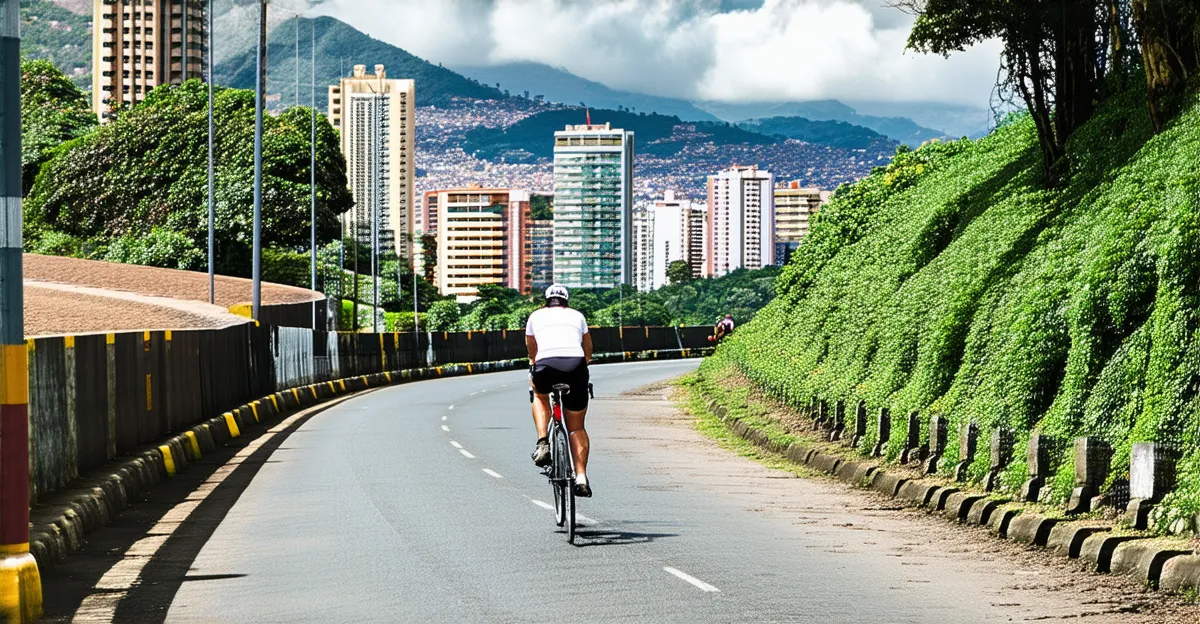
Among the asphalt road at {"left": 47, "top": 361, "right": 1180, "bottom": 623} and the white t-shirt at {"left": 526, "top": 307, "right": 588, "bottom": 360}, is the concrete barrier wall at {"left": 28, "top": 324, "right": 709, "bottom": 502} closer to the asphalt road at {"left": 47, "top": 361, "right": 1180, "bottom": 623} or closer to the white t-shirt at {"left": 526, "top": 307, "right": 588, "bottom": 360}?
the asphalt road at {"left": 47, "top": 361, "right": 1180, "bottom": 623}

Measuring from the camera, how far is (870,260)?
1225 inches

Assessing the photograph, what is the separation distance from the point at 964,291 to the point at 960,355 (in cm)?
113

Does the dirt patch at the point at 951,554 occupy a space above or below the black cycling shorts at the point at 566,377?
below

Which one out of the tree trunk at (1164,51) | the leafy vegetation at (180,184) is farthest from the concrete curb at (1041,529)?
the leafy vegetation at (180,184)

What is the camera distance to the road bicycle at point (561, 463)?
13.9 meters

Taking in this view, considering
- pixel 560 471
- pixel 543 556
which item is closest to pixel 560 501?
pixel 560 471

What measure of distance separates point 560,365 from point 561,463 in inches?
35.1

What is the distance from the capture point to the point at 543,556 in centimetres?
1286

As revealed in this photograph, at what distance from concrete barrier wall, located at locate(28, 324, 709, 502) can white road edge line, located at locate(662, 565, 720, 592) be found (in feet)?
17.8

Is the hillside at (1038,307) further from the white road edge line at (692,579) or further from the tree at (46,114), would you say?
the tree at (46,114)

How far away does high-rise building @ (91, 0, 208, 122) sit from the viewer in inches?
7170

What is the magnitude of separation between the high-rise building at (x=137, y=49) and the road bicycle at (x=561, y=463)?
17011 cm

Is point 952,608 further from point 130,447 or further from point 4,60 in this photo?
point 130,447

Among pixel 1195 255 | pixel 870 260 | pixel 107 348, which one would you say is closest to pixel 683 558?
pixel 1195 255
